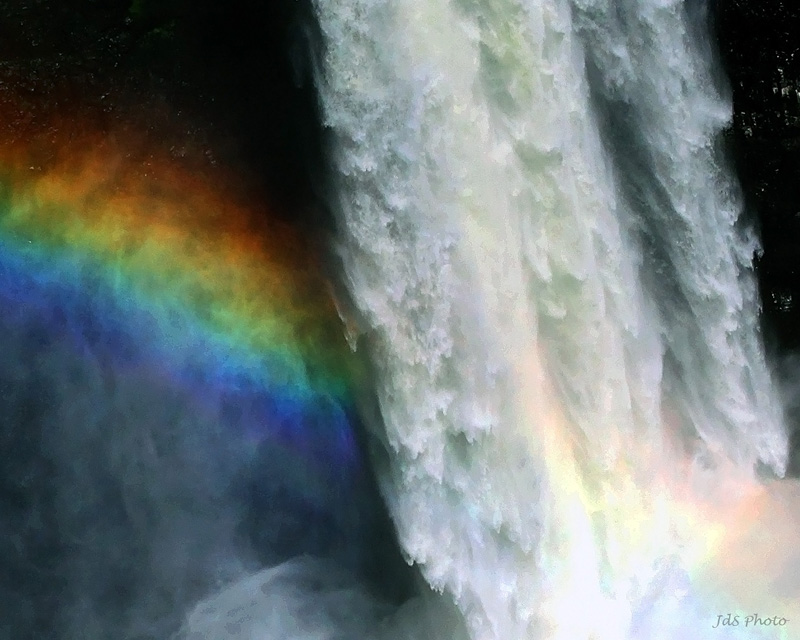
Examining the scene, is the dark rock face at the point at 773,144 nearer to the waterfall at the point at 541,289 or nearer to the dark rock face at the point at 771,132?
the dark rock face at the point at 771,132

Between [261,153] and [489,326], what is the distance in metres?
2.12

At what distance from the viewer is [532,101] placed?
18.7 feet

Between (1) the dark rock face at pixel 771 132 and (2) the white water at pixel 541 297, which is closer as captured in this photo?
(2) the white water at pixel 541 297

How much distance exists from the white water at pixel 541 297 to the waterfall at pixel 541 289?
17 millimetres

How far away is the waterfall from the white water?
A: 0.02 m

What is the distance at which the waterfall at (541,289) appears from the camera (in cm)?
533

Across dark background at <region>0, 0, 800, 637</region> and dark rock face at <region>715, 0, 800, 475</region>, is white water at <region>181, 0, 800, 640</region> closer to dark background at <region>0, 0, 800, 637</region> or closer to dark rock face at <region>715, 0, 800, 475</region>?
dark background at <region>0, 0, 800, 637</region>

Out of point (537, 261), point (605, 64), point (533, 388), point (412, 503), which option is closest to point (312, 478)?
point (412, 503)

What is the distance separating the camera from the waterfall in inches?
210

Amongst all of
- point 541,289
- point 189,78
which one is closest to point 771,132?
point 541,289

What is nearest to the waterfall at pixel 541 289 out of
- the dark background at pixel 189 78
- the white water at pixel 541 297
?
the white water at pixel 541 297

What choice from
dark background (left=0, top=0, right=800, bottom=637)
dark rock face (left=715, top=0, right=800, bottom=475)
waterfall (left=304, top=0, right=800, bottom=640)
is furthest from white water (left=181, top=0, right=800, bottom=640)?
dark rock face (left=715, top=0, right=800, bottom=475)

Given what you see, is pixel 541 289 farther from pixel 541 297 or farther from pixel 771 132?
pixel 771 132

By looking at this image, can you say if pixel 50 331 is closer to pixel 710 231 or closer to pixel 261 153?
pixel 261 153
